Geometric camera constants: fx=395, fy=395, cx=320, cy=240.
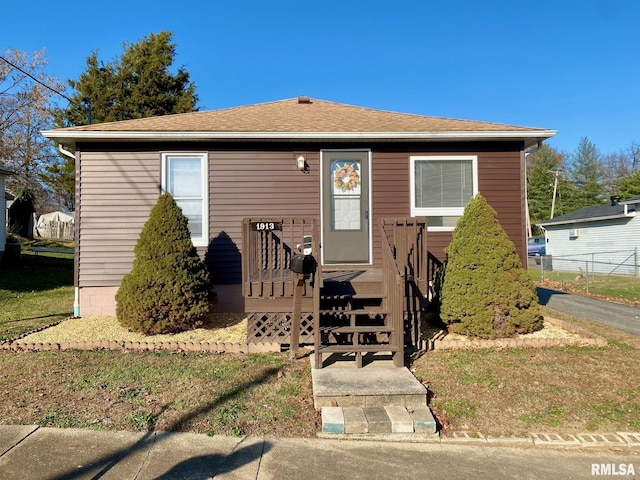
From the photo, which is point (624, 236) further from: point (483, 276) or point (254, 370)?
point (254, 370)

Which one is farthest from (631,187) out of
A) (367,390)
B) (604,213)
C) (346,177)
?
(367,390)

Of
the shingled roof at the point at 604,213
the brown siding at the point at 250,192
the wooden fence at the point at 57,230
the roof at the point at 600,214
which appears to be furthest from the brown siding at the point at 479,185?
the wooden fence at the point at 57,230

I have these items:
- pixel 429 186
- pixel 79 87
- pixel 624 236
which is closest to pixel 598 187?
pixel 624 236

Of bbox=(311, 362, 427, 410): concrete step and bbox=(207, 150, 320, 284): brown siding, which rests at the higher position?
bbox=(207, 150, 320, 284): brown siding

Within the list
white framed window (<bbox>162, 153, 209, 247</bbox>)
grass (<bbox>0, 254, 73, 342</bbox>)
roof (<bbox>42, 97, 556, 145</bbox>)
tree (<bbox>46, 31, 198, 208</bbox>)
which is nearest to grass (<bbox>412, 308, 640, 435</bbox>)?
roof (<bbox>42, 97, 556, 145</bbox>)

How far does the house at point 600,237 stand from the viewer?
17.8 meters

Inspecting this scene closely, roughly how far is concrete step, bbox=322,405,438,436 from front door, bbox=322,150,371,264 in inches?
157

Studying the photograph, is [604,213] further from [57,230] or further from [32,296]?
[57,230]

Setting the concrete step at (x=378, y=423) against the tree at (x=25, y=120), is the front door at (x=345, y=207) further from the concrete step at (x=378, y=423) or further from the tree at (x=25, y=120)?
the tree at (x=25, y=120)

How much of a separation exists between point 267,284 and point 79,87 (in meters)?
23.1

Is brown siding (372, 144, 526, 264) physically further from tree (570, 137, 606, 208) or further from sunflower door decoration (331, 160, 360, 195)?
tree (570, 137, 606, 208)

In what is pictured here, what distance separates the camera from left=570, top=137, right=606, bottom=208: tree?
129ft

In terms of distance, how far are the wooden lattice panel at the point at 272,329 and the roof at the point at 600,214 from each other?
19478 mm

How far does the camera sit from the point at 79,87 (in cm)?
2195
